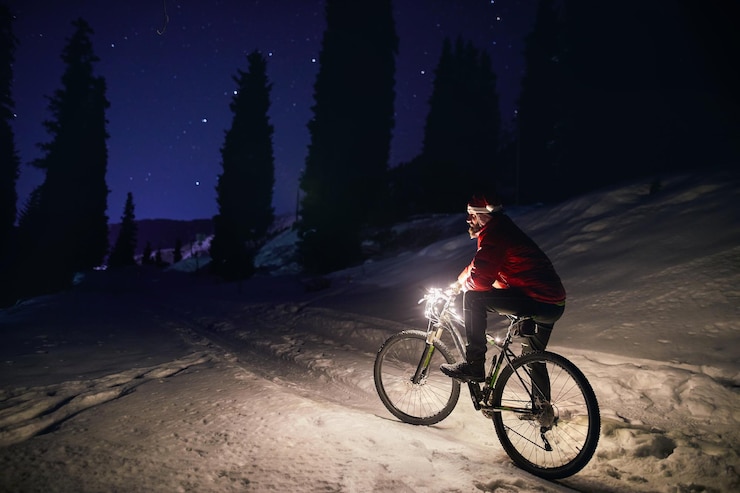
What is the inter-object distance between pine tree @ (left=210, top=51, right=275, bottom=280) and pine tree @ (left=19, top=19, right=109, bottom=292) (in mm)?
12147

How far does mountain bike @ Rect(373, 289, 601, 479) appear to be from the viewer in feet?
9.03

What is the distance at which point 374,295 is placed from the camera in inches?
407

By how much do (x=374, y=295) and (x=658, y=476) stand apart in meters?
7.93

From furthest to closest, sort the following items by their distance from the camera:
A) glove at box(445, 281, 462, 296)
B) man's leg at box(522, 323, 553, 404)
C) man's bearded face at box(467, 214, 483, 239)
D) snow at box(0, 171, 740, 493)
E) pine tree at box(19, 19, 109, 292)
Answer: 1. pine tree at box(19, 19, 109, 292)
2. glove at box(445, 281, 462, 296)
3. man's bearded face at box(467, 214, 483, 239)
4. man's leg at box(522, 323, 553, 404)
5. snow at box(0, 171, 740, 493)

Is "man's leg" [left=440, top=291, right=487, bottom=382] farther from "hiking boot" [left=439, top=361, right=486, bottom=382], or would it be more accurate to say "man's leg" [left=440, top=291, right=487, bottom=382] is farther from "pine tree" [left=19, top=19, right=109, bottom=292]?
"pine tree" [left=19, top=19, right=109, bottom=292]

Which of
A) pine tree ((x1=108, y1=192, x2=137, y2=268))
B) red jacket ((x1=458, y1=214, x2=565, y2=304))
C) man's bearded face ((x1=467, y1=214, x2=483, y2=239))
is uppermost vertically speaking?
pine tree ((x1=108, y1=192, x2=137, y2=268))

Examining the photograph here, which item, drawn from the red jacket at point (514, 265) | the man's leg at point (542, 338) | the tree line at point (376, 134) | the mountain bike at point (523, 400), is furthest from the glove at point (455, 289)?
the tree line at point (376, 134)

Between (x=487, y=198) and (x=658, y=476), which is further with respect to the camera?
(x=487, y=198)

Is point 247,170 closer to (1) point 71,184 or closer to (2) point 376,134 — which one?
(1) point 71,184

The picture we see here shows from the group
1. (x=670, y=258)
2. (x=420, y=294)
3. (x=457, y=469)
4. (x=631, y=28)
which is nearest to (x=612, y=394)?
(x=457, y=469)

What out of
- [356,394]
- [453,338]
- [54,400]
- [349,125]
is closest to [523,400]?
[453,338]

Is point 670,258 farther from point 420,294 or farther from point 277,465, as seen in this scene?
point 277,465

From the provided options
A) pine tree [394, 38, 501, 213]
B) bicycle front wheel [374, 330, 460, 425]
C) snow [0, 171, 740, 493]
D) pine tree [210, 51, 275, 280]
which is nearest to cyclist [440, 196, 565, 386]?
bicycle front wheel [374, 330, 460, 425]

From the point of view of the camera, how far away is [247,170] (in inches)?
1340
